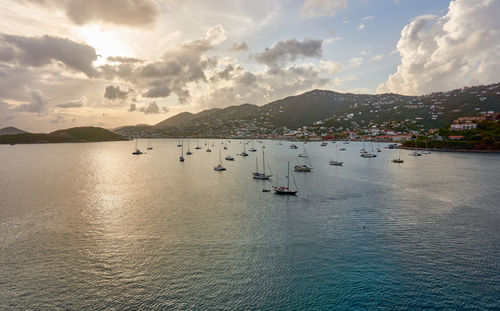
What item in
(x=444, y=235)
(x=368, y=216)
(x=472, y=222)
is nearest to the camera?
(x=444, y=235)

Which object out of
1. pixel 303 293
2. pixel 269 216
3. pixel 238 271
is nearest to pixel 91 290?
pixel 238 271

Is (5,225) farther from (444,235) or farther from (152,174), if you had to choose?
(444,235)

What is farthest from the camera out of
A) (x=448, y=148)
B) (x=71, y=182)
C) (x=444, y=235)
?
(x=448, y=148)

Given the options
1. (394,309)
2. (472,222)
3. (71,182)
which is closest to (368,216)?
(472,222)

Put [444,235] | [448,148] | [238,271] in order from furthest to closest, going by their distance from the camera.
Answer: [448,148], [444,235], [238,271]

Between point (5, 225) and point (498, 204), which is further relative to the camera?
point (498, 204)

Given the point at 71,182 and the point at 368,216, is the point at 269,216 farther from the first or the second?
the point at 71,182
